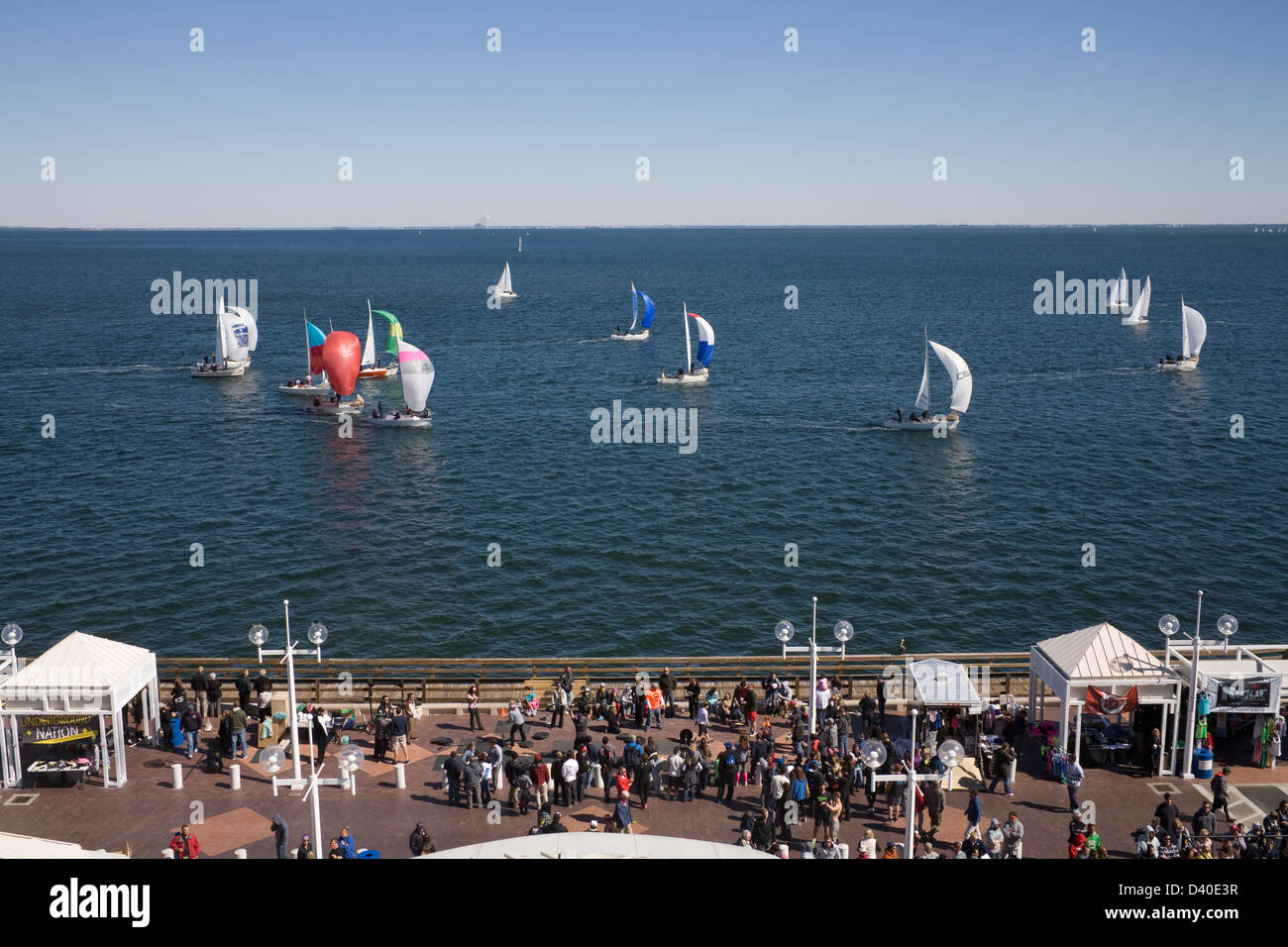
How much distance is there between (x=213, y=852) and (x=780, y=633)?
1373 cm

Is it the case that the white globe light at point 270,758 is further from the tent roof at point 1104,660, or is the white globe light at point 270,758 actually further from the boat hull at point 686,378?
the boat hull at point 686,378

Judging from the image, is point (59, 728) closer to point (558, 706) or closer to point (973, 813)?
point (558, 706)

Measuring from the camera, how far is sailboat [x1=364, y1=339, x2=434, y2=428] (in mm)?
78500

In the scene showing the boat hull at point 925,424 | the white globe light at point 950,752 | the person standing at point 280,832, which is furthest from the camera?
the boat hull at point 925,424

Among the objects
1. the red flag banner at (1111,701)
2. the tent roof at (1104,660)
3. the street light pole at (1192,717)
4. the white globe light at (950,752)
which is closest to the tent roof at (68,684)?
the white globe light at (950,752)

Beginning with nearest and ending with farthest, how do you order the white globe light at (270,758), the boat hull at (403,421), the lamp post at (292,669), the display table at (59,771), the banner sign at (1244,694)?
the white globe light at (270,758)
the lamp post at (292,669)
the display table at (59,771)
the banner sign at (1244,694)
the boat hull at (403,421)

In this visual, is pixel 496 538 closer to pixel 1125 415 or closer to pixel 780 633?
pixel 780 633

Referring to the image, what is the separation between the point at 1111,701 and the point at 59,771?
25114mm

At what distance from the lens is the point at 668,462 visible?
70.9m

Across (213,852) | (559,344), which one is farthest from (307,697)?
(559,344)

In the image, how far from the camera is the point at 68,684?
26125mm

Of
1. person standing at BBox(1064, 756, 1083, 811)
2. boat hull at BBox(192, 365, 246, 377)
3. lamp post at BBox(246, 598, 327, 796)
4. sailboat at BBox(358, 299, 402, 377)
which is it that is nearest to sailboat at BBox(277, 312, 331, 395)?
sailboat at BBox(358, 299, 402, 377)

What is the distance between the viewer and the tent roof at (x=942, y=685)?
27641 millimetres

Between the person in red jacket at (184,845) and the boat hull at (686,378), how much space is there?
7582cm
